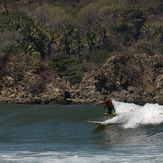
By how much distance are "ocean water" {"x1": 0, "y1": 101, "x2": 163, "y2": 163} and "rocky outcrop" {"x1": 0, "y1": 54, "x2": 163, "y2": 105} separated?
1857 centimetres

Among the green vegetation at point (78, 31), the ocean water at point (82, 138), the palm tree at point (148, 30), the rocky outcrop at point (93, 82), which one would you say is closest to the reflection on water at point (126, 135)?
the ocean water at point (82, 138)

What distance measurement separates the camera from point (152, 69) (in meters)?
54.6

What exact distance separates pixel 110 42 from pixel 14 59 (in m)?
43.7

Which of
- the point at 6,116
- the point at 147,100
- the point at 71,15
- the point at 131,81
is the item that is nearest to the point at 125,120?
the point at 6,116

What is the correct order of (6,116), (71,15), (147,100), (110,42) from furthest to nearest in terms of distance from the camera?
1. (71,15)
2. (110,42)
3. (147,100)
4. (6,116)

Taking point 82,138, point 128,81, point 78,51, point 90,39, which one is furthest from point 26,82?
point 90,39

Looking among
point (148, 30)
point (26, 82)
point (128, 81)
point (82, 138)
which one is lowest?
point (128, 81)

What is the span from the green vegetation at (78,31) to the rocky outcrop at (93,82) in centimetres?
1239

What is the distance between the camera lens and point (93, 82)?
48594mm

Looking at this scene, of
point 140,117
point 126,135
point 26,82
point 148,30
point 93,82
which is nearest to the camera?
point 126,135

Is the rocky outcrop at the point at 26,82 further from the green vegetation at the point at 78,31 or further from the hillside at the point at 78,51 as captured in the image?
the green vegetation at the point at 78,31

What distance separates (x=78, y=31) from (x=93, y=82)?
51.3 m

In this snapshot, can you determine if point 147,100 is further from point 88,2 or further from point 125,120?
point 88,2

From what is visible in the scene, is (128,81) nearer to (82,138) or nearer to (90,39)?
(90,39)
